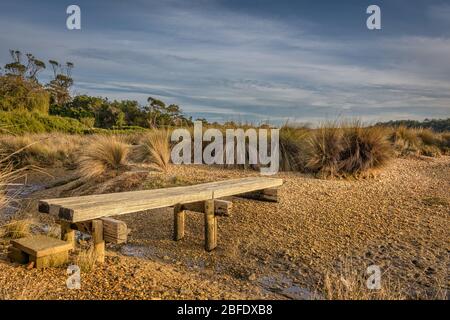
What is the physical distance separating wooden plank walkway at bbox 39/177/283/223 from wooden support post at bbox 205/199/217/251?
0.39 feet

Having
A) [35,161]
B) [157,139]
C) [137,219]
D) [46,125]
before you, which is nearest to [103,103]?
[46,125]

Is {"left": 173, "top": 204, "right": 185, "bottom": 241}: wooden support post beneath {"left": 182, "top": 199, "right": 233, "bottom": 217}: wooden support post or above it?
beneath

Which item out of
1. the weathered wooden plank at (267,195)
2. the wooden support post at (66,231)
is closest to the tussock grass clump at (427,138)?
the weathered wooden plank at (267,195)

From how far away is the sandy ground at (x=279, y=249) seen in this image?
3.72 m

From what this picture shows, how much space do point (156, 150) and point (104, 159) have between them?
1.26m

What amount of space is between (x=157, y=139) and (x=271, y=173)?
2.58 m

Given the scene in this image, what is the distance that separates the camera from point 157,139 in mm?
9352

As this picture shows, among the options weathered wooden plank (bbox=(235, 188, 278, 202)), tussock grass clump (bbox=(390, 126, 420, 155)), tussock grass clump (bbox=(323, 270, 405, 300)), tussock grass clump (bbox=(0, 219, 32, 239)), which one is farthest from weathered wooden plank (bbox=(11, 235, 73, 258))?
tussock grass clump (bbox=(390, 126, 420, 155))

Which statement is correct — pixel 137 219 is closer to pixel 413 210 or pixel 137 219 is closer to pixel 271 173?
pixel 271 173

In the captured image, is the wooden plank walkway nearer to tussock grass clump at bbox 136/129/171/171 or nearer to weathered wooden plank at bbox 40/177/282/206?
weathered wooden plank at bbox 40/177/282/206

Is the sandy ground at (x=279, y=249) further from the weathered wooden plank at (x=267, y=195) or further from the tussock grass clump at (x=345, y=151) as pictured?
the tussock grass clump at (x=345, y=151)

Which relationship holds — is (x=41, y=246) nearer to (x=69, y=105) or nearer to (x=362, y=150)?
(x=362, y=150)

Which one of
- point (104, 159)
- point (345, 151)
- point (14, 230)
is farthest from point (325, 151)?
point (14, 230)

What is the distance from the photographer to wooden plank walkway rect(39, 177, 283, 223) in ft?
13.3
